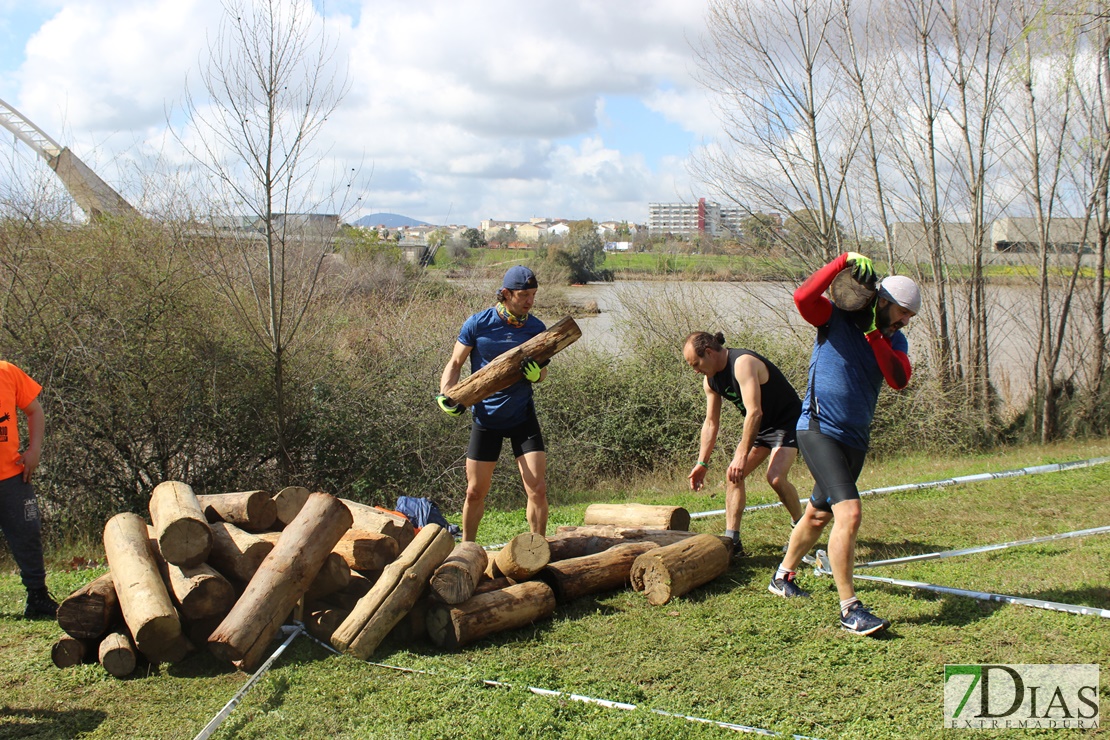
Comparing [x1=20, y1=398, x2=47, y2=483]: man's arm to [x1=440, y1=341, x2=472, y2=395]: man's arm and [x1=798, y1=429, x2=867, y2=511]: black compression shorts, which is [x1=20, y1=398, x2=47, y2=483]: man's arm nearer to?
[x1=440, y1=341, x2=472, y2=395]: man's arm

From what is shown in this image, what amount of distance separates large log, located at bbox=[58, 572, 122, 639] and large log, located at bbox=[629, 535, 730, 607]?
3003 millimetres

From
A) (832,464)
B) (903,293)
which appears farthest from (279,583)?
(903,293)

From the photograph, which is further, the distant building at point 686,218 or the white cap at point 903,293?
the distant building at point 686,218

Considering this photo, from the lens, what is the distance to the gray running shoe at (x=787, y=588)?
16.0ft

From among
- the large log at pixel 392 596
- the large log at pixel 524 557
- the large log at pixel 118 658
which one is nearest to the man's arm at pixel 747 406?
the large log at pixel 524 557

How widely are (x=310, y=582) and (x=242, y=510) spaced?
0.98 meters

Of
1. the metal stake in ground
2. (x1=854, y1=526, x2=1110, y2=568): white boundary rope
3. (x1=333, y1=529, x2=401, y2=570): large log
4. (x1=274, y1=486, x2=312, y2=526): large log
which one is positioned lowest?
(x1=854, y1=526, x2=1110, y2=568): white boundary rope

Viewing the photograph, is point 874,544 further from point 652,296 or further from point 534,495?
point 652,296

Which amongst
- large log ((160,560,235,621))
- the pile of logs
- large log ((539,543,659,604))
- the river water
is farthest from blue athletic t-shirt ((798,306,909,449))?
the river water

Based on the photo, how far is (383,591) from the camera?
4422 millimetres

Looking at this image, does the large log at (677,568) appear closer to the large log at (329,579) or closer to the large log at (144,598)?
the large log at (329,579)

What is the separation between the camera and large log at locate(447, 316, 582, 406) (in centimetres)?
543

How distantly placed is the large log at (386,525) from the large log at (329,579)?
38cm

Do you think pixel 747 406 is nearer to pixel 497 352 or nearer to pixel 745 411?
pixel 745 411
